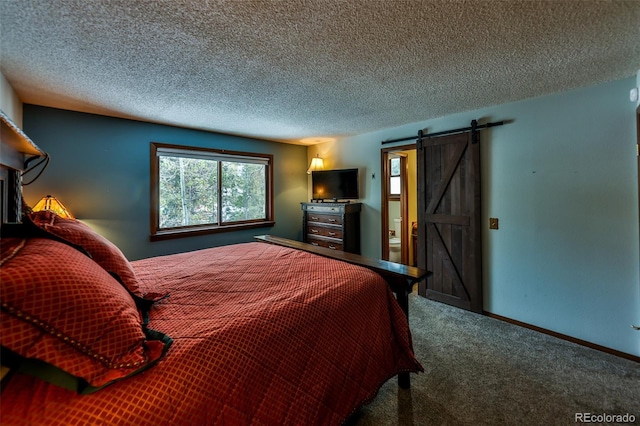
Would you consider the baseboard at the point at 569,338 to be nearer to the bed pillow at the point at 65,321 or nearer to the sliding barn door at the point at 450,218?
the sliding barn door at the point at 450,218

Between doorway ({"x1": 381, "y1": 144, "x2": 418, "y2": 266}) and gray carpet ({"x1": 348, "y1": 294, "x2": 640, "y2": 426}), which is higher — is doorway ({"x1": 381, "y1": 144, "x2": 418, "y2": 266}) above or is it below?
above

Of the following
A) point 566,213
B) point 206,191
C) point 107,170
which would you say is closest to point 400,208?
point 566,213

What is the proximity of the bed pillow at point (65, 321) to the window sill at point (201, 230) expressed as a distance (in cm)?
287

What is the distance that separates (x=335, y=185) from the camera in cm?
451

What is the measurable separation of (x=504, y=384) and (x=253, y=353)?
1.91 m

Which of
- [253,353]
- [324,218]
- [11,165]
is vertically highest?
[11,165]

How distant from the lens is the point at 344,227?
4098 mm

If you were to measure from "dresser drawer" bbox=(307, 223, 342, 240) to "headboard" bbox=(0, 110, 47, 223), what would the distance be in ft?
11.1

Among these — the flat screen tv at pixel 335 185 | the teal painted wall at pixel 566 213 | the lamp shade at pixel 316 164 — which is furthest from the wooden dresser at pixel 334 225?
the teal painted wall at pixel 566 213

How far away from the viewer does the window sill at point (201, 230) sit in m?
3.52

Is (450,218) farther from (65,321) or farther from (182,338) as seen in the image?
(65,321)

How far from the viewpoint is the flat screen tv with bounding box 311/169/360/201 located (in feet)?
14.2

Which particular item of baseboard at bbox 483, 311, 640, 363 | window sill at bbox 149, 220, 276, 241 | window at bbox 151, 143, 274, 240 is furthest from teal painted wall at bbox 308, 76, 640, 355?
window sill at bbox 149, 220, 276, 241

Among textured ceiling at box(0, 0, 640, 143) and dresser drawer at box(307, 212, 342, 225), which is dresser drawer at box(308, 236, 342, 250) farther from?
textured ceiling at box(0, 0, 640, 143)
